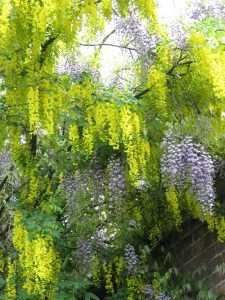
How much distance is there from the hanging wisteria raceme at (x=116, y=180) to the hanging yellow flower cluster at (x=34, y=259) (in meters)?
0.78

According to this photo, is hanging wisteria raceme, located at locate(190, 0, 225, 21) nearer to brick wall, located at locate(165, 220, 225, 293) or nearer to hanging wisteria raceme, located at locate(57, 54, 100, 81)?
hanging wisteria raceme, located at locate(57, 54, 100, 81)

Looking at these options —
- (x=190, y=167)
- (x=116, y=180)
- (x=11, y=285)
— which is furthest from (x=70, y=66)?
(x=11, y=285)

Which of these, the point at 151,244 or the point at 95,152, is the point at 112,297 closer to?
the point at 151,244

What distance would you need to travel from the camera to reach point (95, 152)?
4.89m

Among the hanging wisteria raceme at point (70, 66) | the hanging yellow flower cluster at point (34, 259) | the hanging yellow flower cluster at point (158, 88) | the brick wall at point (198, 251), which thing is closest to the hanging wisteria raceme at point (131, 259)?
the brick wall at point (198, 251)

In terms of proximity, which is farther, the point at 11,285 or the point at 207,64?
the point at 11,285

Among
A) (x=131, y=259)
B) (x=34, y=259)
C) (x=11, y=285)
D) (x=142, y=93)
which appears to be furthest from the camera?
(x=131, y=259)

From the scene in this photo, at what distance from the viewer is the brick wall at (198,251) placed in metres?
4.56

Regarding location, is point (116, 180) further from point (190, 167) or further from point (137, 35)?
point (137, 35)

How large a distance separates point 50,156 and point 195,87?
4.69 ft

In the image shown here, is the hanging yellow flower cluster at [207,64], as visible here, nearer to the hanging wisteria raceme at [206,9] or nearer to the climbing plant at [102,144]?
the climbing plant at [102,144]

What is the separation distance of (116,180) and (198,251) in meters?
0.97

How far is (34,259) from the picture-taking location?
13.5 feet

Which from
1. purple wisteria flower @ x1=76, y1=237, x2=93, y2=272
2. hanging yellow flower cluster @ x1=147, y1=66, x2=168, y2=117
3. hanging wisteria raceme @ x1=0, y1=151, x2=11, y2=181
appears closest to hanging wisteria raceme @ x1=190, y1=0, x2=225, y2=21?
hanging yellow flower cluster @ x1=147, y1=66, x2=168, y2=117
